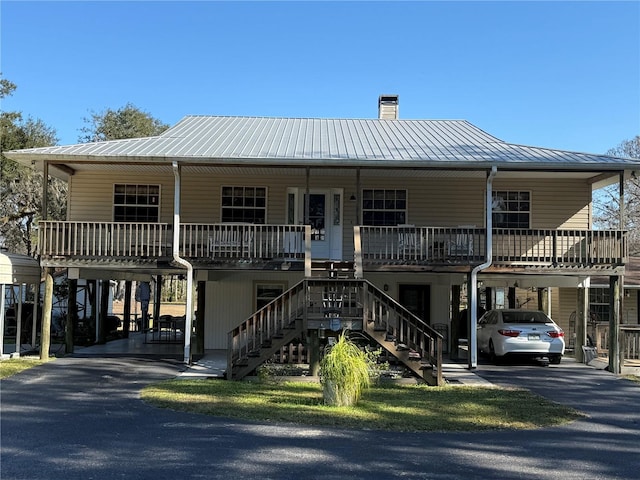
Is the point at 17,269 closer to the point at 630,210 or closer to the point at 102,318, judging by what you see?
the point at 102,318

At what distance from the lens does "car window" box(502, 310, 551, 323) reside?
640 inches

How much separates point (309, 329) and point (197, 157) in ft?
17.0

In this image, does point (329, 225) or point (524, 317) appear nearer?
point (524, 317)

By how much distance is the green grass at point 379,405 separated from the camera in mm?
9125

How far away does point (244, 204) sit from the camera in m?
18.4

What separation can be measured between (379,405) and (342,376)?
3.10 feet

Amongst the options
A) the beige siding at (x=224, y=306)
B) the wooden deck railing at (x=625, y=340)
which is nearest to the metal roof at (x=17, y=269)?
the beige siding at (x=224, y=306)

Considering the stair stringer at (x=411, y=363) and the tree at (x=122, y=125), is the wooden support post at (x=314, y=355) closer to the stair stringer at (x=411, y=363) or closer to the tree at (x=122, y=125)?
the stair stringer at (x=411, y=363)

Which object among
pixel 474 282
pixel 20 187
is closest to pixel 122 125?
pixel 20 187

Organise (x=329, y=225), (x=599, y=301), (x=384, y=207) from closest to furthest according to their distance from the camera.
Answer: (x=329, y=225)
(x=384, y=207)
(x=599, y=301)

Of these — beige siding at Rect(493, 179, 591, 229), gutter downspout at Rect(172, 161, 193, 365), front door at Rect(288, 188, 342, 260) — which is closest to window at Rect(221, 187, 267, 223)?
front door at Rect(288, 188, 342, 260)

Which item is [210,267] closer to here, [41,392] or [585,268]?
[41,392]

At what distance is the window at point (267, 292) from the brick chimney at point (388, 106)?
823 centimetres

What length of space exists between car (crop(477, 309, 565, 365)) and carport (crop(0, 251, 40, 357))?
1220 cm
